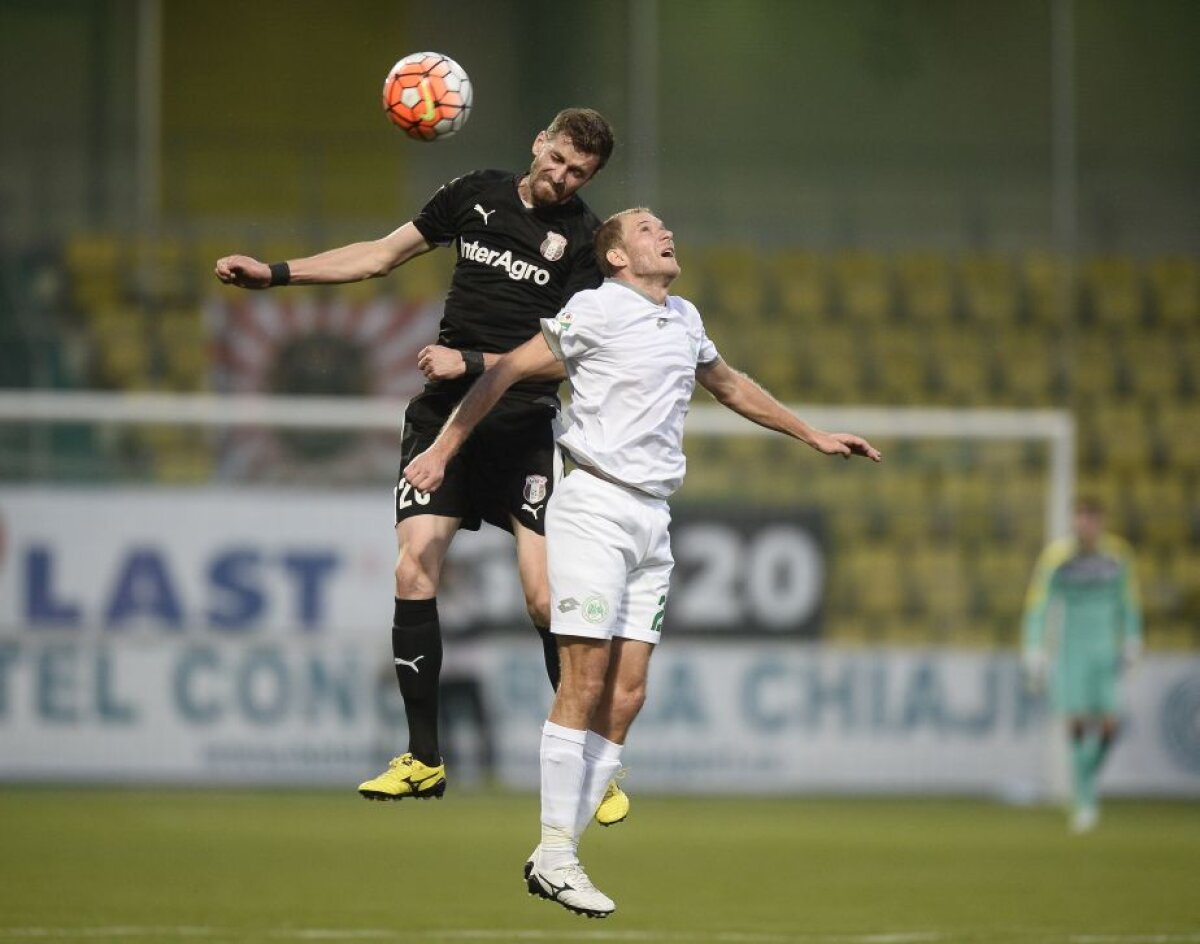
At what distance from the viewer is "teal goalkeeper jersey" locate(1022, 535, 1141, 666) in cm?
1475

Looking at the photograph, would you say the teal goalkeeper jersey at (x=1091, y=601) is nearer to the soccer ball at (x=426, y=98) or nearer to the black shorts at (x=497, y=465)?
the black shorts at (x=497, y=465)

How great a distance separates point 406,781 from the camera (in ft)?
22.4

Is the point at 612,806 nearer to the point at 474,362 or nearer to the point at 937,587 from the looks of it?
the point at 474,362

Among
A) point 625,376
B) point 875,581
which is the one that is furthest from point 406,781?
point 875,581

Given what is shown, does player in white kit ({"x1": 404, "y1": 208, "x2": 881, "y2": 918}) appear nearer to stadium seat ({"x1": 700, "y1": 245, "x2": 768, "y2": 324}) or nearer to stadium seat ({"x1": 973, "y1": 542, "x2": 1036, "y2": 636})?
stadium seat ({"x1": 973, "y1": 542, "x2": 1036, "y2": 636})

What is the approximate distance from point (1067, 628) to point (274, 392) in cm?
627

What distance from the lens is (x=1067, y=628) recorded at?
14953mm

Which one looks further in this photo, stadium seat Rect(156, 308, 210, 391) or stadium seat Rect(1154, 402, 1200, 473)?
stadium seat Rect(1154, 402, 1200, 473)

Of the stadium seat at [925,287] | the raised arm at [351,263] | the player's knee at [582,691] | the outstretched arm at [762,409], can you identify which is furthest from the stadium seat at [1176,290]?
the player's knee at [582,691]

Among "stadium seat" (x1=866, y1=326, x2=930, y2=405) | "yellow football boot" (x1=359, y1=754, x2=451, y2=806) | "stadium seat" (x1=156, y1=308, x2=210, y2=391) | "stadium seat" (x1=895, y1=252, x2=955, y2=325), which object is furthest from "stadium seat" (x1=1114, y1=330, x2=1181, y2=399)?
"yellow football boot" (x1=359, y1=754, x2=451, y2=806)

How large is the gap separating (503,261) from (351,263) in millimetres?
498

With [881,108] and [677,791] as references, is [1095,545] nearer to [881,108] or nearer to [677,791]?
[677,791]

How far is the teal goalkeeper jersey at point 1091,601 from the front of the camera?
14.8 meters

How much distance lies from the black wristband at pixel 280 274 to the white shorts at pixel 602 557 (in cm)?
111
